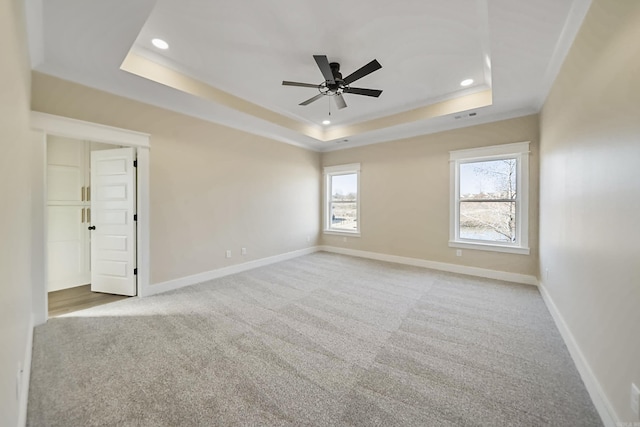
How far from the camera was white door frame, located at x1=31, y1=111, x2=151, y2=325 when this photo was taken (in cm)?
249

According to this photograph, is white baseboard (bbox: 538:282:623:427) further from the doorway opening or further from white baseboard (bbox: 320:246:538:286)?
the doorway opening

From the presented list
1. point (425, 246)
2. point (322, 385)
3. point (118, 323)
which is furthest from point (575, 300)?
point (118, 323)

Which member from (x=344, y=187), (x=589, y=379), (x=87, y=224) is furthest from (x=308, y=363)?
(x=344, y=187)

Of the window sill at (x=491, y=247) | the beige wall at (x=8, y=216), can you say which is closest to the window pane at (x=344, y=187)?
the window sill at (x=491, y=247)

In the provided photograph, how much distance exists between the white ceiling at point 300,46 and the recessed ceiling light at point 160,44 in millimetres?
53

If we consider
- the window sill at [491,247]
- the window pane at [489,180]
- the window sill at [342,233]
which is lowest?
the window sill at [491,247]

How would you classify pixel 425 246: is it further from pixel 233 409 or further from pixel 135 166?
pixel 135 166

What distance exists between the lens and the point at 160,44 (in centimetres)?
262

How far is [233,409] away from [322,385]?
598mm

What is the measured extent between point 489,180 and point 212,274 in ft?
16.7

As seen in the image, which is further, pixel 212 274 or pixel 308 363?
pixel 212 274

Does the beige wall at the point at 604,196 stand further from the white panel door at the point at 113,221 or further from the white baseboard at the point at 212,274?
the white panel door at the point at 113,221

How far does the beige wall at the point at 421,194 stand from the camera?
12.5ft

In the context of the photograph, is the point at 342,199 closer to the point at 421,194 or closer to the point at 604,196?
the point at 421,194
